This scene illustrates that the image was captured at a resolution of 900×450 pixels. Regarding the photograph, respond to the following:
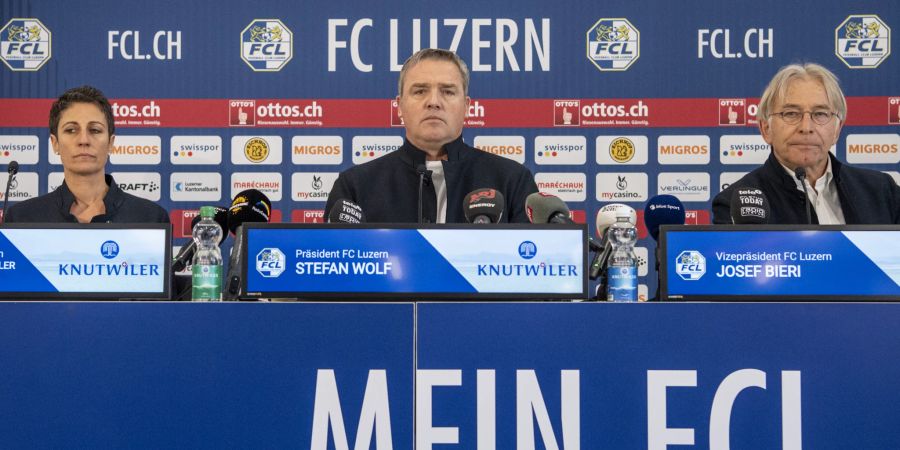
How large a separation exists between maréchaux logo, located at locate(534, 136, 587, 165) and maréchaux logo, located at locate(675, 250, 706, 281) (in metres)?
3.02

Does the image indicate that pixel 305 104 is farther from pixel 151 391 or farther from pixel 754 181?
pixel 151 391

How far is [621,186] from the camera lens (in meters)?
4.77

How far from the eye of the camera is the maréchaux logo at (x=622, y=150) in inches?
187

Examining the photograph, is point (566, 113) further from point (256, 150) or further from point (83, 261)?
point (83, 261)

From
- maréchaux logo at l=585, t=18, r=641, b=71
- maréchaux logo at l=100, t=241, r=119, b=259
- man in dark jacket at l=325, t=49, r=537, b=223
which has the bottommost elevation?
maréchaux logo at l=100, t=241, r=119, b=259

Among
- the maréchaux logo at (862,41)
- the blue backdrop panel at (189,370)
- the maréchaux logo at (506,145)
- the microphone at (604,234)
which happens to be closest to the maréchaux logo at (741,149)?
the maréchaux logo at (862,41)

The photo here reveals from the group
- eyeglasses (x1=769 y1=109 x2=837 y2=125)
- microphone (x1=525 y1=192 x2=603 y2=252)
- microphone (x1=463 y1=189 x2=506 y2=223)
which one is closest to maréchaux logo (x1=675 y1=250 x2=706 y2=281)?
microphone (x1=525 y1=192 x2=603 y2=252)

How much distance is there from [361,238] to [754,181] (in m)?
1.40

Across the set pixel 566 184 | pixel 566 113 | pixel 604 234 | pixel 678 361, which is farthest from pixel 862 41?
pixel 678 361

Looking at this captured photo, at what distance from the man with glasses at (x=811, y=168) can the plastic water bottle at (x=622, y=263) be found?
0.71 meters

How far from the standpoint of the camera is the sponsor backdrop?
4.72 metres

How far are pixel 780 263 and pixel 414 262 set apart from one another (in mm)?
Answer: 688

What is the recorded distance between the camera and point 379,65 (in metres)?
4.77

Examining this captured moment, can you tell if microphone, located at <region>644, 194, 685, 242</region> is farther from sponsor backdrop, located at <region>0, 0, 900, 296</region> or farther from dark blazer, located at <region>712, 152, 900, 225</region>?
sponsor backdrop, located at <region>0, 0, 900, 296</region>
